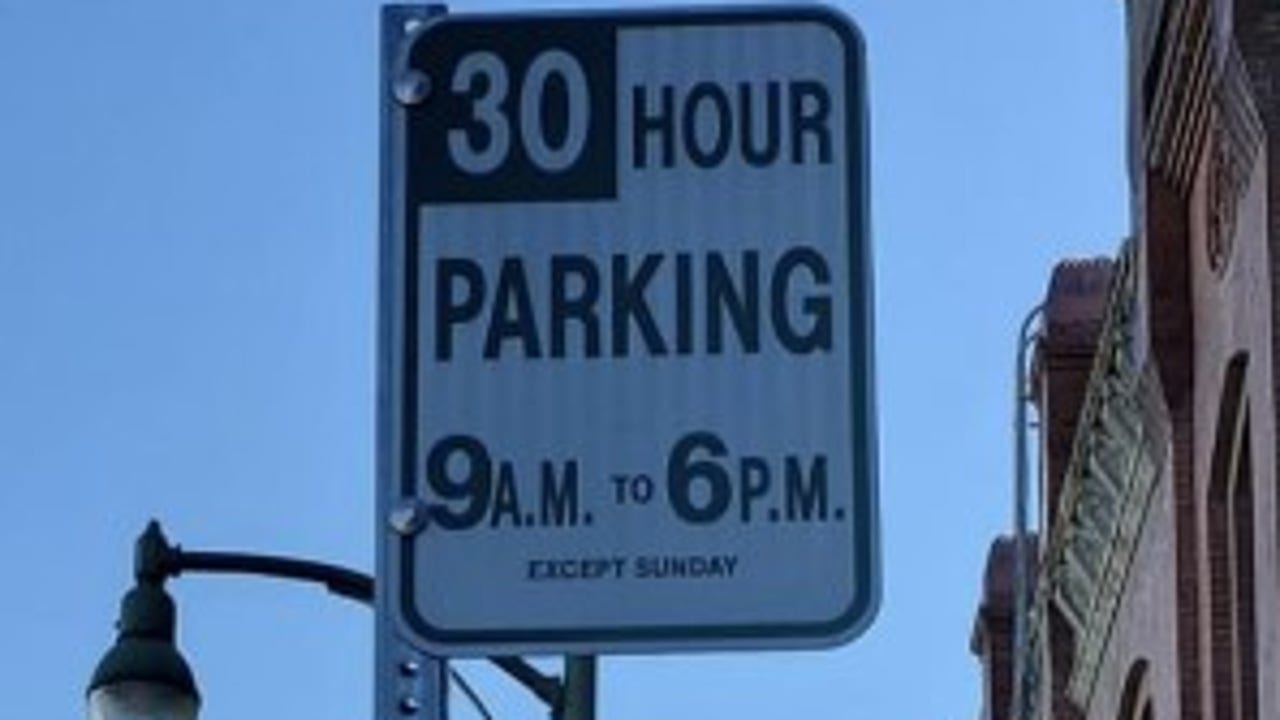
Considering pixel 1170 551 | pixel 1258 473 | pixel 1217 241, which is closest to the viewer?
pixel 1258 473

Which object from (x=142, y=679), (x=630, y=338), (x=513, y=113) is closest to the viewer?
(x=630, y=338)

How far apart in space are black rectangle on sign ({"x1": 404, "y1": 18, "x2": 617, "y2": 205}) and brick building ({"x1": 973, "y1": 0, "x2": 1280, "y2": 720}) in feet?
42.7

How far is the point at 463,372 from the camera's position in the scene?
596cm

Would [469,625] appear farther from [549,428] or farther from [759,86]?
[759,86]

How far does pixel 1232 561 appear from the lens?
21453mm

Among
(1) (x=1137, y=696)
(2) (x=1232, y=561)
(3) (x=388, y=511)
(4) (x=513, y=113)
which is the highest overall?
(4) (x=513, y=113)

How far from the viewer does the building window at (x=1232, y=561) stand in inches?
827

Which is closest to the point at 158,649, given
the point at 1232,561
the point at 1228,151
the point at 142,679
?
the point at 142,679

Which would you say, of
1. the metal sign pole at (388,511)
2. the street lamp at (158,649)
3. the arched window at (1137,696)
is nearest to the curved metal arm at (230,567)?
the street lamp at (158,649)

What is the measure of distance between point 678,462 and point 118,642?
589 centimetres

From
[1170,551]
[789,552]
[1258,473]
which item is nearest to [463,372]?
[789,552]

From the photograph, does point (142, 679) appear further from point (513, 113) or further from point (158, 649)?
point (513, 113)

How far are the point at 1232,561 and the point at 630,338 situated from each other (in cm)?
1586

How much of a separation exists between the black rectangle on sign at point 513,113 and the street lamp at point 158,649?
10.7 ft
